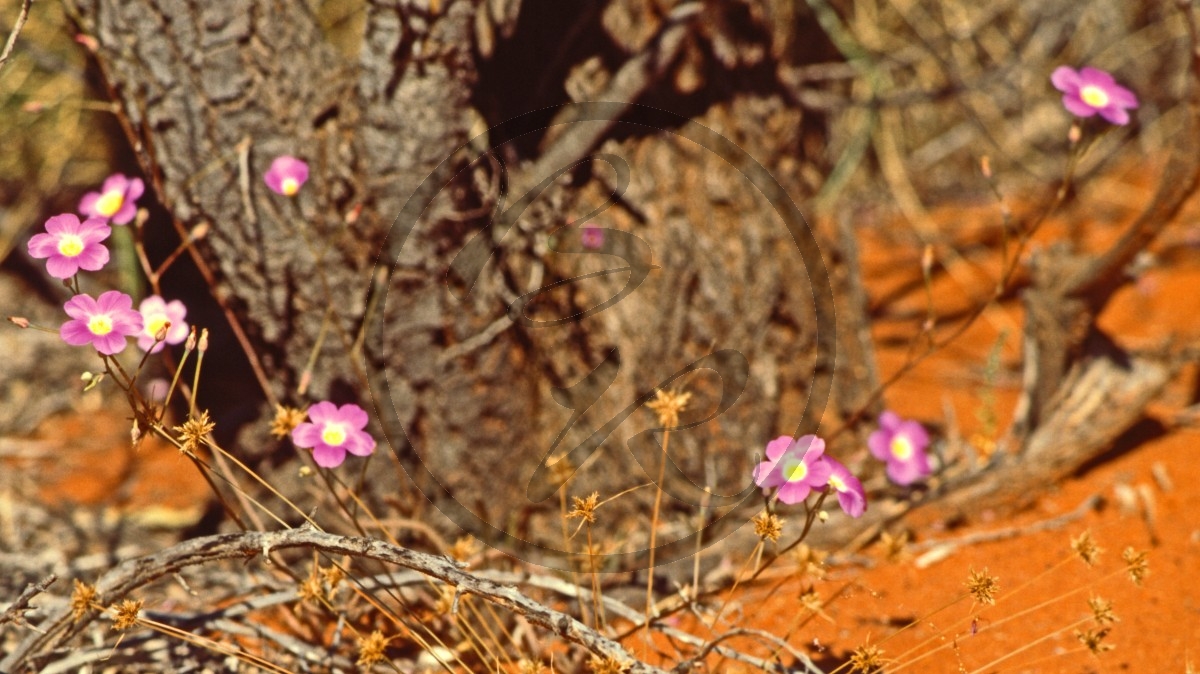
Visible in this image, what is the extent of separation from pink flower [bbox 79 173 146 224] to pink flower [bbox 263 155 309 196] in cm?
19

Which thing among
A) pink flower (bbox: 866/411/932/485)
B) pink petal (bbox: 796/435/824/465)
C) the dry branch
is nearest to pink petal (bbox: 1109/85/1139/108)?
pink flower (bbox: 866/411/932/485)

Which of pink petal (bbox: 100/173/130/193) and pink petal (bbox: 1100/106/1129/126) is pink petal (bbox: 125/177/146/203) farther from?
pink petal (bbox: 1100/106/1129/126)

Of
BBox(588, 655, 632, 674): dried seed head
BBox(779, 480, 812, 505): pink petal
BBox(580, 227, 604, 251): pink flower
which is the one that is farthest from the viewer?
BBox(580, 227, 604, 251): pink flower

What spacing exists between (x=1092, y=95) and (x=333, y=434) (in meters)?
1.25

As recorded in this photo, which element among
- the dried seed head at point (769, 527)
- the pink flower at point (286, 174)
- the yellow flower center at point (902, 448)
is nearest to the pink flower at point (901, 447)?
the yellow flower center at point (902, 448)

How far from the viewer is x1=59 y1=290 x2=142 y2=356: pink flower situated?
1.24 meters

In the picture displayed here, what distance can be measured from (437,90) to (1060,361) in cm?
138

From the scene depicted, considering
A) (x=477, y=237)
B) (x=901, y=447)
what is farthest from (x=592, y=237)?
(x=901, y=447)

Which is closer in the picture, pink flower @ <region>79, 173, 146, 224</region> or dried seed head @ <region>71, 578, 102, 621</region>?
dried seed head @ <region>71, 578, 102, 621</region>

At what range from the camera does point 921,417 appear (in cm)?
232

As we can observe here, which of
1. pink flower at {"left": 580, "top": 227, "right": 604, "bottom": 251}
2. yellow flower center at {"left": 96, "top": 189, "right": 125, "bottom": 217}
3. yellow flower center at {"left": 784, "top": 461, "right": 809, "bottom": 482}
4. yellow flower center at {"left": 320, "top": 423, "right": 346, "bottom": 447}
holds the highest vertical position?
yellow flower center at {"left": 96, "top": 189, "right": 125, "bottom": 217}

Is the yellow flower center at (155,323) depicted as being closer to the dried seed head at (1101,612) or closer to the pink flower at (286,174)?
the pink flower at (286,174)

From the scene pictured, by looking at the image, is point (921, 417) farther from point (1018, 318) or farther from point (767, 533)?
point (767, 533)

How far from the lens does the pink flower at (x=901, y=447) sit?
168 centimetres
